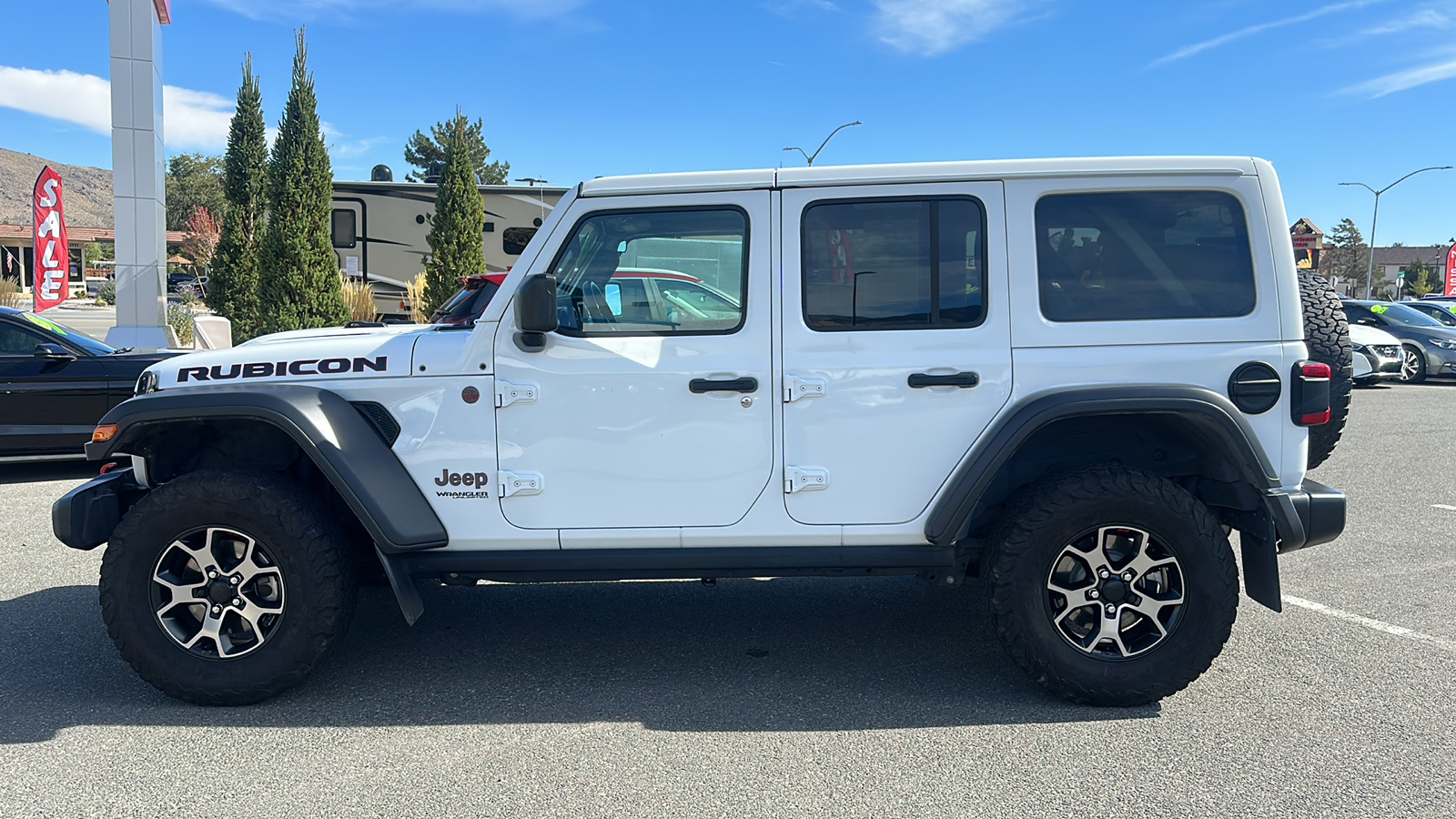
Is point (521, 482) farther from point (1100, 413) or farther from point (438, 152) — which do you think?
point (438, 152)

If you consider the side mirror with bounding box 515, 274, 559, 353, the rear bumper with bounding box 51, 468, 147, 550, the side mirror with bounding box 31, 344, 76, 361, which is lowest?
the rear bumper with bounding box 51, 468, 147, 550

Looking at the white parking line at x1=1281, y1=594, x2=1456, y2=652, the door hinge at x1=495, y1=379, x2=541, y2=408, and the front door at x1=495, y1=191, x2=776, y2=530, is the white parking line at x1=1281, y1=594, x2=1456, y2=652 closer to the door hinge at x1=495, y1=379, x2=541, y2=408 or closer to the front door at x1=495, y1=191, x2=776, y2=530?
the front door at x1=495, y1=191, x2=776, y2=530

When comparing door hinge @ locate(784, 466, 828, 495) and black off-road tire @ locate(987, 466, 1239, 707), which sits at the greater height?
door hinge @ locate(784, 466, 828, 495)

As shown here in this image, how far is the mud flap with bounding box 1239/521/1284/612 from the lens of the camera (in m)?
3.87

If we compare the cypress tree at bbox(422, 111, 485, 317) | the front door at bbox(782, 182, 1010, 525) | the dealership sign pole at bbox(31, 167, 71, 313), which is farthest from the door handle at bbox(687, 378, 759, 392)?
the dealership sign pole at bbox(31, 167, 71, 313)

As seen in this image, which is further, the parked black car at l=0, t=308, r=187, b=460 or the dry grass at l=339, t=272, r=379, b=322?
the dry grass at l=339, t=272, r=379, b=322

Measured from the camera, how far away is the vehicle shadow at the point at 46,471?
8.62m

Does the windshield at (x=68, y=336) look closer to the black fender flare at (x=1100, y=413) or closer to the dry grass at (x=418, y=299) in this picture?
the black fender flare at (x=1100, y=413)

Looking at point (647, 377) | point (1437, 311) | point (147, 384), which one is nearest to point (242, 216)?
point (147, 384)

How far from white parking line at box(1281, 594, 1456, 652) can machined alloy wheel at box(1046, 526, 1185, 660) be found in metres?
1.64

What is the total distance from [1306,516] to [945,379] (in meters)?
1.47

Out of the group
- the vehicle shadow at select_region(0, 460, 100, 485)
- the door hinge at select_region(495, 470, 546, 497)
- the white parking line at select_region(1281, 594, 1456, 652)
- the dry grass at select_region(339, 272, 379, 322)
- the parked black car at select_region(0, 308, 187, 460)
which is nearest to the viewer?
the door hinge at select_region(495, 470, 546, 497)

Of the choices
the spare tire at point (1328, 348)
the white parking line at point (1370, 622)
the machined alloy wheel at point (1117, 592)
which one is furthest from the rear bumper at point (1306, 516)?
the white parking line at point (1370, 622)

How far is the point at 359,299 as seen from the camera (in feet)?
62.6
